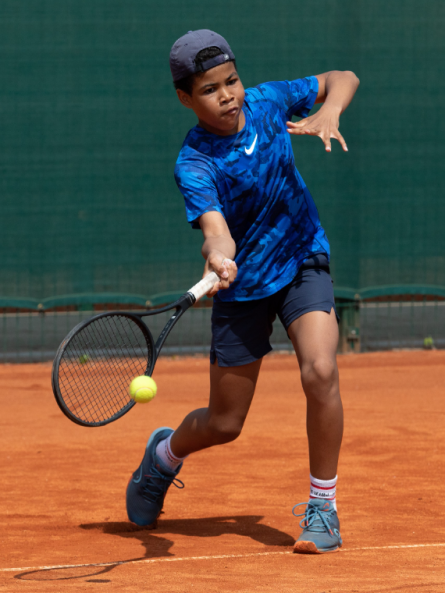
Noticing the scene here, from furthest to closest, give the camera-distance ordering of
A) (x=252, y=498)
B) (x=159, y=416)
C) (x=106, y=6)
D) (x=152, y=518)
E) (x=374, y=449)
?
1. (x=106, y=6)
2. (x=159, y=416)
3. (x=374, y=449)
4. (x=252, y=498)
5. (x=152, y=518)

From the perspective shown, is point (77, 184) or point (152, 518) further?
point (77, 184)

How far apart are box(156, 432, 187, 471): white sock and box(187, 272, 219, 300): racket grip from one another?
96cm

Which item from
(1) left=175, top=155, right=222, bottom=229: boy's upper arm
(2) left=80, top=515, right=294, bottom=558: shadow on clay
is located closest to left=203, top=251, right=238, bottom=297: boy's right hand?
(1) left=175, top=155, right=222, bottom=229: boy's upper arm

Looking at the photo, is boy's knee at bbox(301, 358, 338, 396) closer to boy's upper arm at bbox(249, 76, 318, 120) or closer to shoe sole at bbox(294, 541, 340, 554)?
shoe sole at bbox(294, 541, 340, 554)

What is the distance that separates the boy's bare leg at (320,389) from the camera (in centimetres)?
298

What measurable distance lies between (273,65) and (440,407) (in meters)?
3.39

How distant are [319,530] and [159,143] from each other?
16.4 feet

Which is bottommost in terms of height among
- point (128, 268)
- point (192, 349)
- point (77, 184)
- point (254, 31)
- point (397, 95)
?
point (192, 349)

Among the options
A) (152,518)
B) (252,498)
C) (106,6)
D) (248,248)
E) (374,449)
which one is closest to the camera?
(248,248)

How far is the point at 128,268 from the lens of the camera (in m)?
7.44

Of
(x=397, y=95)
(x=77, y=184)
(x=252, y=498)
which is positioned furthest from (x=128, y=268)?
(x=252, y=498)

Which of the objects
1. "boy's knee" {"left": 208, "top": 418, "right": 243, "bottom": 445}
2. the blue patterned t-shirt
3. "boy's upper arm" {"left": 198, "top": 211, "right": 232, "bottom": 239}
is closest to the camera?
"boy's upper arm" {"left": 198, "top": 211, "right": 232, "bottom": 239}

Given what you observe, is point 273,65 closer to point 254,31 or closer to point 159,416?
point 254,31

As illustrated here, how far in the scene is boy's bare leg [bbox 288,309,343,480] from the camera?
298 centimetres
